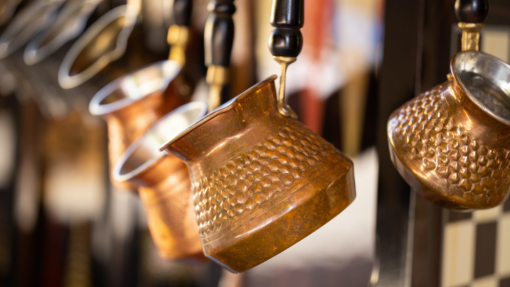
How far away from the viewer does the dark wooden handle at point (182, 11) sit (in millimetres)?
714

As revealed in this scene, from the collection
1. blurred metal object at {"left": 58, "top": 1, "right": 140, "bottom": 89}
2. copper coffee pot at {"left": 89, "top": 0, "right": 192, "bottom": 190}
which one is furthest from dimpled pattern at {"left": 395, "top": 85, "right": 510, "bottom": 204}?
blurred metal object at {"left": 58, "top": 1, "right": 140, "bottom": 89}

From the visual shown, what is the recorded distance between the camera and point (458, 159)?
387 mm

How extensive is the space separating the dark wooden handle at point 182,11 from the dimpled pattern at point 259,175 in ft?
1.27

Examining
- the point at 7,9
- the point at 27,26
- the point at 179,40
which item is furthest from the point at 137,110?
the point at 7,9

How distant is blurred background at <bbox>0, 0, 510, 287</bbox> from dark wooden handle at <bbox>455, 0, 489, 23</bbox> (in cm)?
16

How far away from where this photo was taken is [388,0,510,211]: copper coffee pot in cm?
39

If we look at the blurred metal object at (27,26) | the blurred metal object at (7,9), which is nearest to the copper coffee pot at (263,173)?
the blurred metal object at (27,26)

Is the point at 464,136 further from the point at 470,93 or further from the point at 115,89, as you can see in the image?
the point at 115,89

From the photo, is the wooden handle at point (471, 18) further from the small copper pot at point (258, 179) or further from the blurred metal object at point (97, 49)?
the blurred metal object at point (97, 49)

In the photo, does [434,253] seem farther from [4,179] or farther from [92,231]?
[4,179]

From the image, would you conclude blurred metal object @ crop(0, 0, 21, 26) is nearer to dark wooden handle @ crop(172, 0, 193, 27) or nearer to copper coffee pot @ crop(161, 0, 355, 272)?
dark wooden handle @ crop(172, 0, 193, 27)

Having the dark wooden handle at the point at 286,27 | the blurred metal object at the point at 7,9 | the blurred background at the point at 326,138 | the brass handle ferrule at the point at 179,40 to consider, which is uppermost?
the dark wooden handle at the point at 286,27

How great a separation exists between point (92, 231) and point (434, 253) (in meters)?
0.87

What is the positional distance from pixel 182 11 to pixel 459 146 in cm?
49
